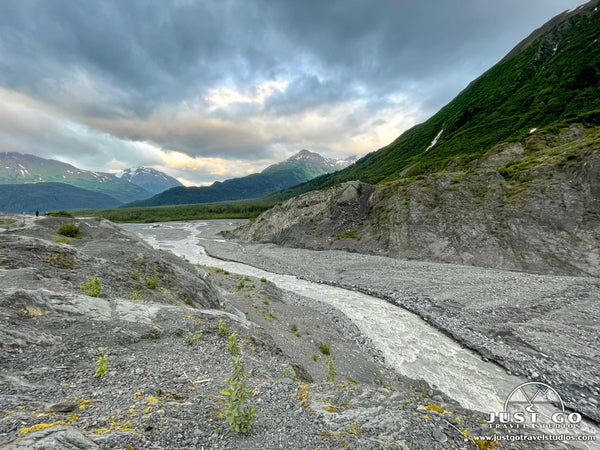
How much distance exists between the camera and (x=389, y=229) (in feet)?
171

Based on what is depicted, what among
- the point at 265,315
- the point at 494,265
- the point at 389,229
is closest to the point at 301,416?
the point at 265,315

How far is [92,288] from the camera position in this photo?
39.5 ft

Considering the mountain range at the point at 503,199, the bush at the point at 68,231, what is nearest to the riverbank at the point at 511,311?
the mountain range at the point at 503,199

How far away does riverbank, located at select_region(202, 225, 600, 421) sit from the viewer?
15.4 m

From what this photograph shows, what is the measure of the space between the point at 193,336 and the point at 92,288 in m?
5.81

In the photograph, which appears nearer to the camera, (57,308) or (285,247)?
(57,308)

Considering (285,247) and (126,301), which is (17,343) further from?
(285,247)

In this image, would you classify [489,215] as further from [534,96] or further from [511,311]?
[534,96]

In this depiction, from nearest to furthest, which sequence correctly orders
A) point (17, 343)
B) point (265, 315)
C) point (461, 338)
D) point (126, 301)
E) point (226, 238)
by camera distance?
point (17, 343)
point (126, 301)
point (461, 338)
point (265, 315)
point (226, 238)

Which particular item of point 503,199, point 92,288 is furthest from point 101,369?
point 503,199

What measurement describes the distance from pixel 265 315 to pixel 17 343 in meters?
15.2

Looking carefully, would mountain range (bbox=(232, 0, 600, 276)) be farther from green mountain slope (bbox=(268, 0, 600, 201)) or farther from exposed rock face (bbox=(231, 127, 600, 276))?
green mountain slope (bbox=(268, 0, 600, 201))

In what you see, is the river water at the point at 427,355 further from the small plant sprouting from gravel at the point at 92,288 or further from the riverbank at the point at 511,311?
the small plant sprouting from gravel at the point at 92,288

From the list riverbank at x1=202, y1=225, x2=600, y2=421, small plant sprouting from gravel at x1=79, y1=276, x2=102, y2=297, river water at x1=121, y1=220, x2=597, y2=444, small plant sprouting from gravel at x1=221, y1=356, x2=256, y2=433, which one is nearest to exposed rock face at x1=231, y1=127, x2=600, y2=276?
riverbank at x1=202, y1=225, x2=600, y2=421
